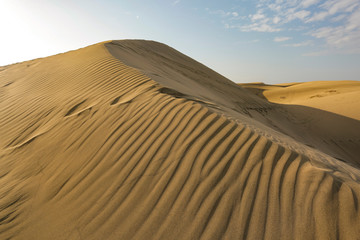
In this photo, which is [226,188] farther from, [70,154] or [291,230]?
[70,154]

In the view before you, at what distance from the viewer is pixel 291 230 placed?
4.52ft

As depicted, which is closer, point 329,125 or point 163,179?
point 163,179

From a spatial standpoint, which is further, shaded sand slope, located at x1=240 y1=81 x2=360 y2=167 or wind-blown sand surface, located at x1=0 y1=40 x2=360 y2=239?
shaded sand slope, located at x1=240 y1=81 x2=360 y2=167

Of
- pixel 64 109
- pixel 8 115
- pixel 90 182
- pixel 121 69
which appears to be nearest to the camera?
pixel 90 182

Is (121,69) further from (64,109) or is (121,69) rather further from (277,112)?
(277,112)

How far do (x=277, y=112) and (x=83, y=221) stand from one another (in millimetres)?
8420

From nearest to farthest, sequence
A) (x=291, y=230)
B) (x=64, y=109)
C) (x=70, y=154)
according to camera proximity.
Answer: (x=291, y=230), (x=70, y=154), (x=64, y=109)

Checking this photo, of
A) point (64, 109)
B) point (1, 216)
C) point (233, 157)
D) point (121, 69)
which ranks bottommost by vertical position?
point (1, 216)

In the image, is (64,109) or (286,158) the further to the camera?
(64,109)

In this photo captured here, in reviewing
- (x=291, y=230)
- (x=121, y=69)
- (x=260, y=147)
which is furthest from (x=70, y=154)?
(x=121, y=69)

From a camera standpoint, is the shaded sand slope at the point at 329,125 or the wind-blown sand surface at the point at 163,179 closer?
the wind-blown sand surface at the point at 163,179

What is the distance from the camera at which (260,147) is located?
2.01 metres

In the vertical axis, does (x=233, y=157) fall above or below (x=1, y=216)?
above

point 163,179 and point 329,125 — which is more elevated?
point 163,179
